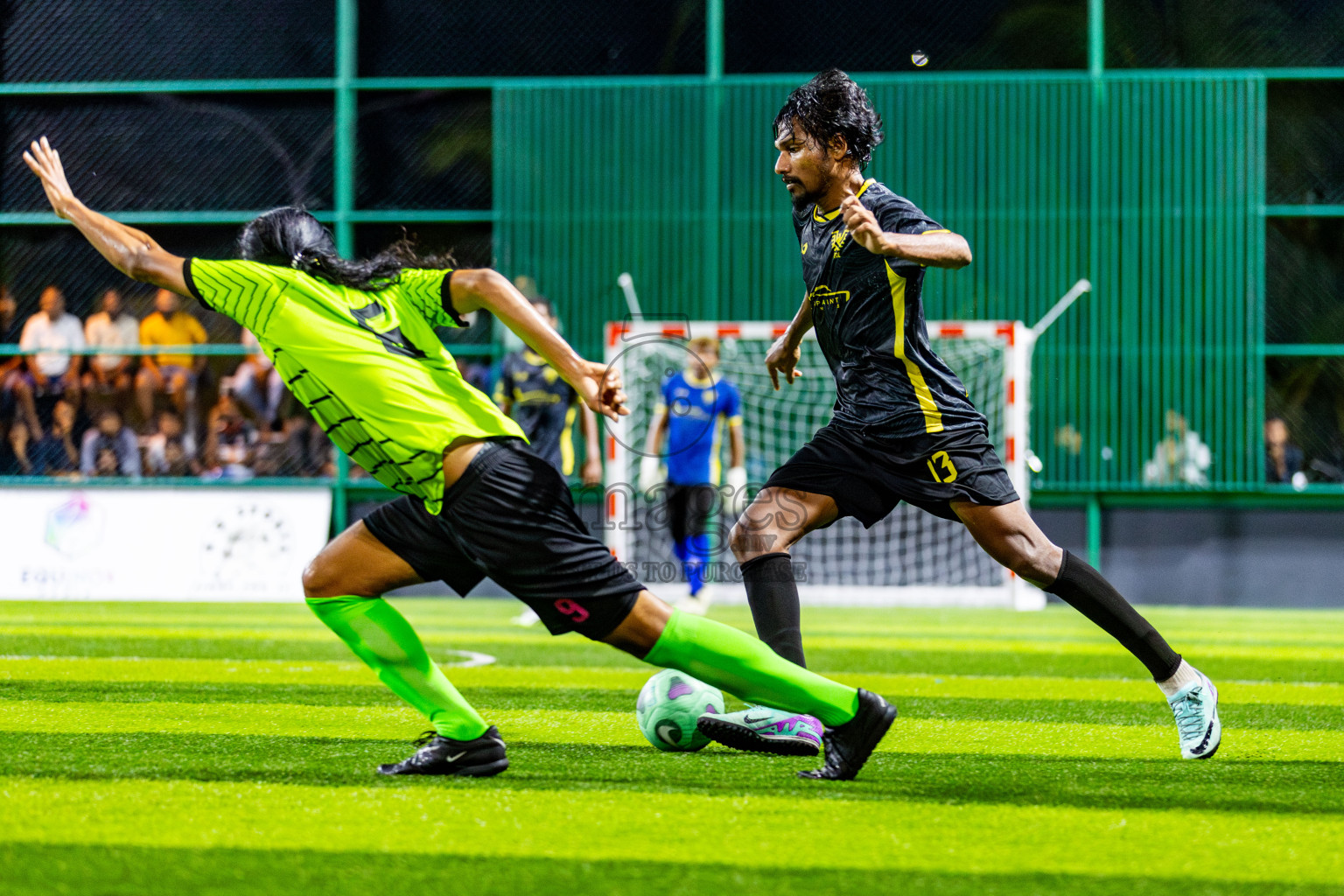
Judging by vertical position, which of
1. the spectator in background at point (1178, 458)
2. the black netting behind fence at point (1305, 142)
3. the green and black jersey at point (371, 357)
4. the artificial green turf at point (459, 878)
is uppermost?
the black netting behind fence at point (1305, 142)

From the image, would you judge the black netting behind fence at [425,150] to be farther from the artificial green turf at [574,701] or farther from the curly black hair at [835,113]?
the curly black hair at [835,113]

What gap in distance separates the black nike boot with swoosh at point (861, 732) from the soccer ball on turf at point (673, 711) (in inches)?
31.8

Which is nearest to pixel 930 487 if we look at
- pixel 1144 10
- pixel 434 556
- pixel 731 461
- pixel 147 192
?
pixel 434 556

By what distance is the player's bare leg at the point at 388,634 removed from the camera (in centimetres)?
421

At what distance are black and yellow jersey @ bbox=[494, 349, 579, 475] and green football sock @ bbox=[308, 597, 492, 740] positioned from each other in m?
6.61

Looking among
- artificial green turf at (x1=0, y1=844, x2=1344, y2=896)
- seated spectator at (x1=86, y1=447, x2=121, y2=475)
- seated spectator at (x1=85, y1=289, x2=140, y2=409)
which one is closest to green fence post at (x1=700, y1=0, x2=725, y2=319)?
seated spectator at (x1=85, y1=289, x2=140, y2=409)

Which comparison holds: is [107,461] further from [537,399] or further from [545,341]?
[545,341]

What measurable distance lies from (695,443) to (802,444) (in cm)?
366

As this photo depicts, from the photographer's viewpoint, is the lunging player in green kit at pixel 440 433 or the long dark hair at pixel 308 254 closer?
the lunging player in green kit at pixel 440 433

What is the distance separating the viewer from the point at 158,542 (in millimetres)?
14203

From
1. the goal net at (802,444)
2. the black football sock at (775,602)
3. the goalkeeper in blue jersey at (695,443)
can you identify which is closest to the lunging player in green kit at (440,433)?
the black football sock at (775,602)

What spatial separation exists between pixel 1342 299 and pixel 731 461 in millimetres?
8164

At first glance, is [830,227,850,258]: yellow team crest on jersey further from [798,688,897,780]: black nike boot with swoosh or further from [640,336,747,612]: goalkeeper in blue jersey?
[640,336,747,612]: goalkeeper in blue jersey

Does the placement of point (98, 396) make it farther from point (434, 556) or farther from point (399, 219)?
point (434, 556)
